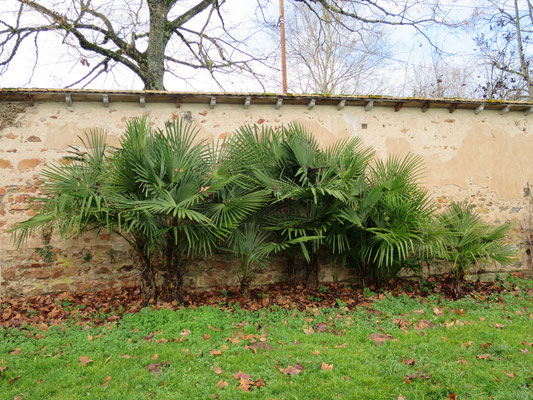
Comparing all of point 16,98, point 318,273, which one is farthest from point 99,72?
point 318,273

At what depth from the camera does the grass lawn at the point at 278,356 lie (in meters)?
3.04

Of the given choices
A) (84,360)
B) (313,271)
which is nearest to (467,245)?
(313,271)

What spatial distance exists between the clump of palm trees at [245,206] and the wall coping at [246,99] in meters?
0.64

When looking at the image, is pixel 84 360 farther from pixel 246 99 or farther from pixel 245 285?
pixel 246 99

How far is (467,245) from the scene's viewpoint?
6039 mm

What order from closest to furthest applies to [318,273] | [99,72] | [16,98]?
[16,98]
[318,273]
[99,72]

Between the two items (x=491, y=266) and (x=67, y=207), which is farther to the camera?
(x=491, y=266)

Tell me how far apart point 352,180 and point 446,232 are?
162cm

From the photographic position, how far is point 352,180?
5570 mm

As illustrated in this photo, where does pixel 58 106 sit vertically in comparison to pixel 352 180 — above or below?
above

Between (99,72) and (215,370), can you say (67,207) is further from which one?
(99,72)

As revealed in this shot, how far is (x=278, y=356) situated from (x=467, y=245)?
4.02 meters

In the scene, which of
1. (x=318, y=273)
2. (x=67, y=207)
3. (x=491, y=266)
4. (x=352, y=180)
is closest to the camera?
(x=67, y=207)

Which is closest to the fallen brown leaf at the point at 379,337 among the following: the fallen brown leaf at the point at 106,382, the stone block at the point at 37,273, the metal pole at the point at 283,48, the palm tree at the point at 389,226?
the palm tree at the point at 389,226
